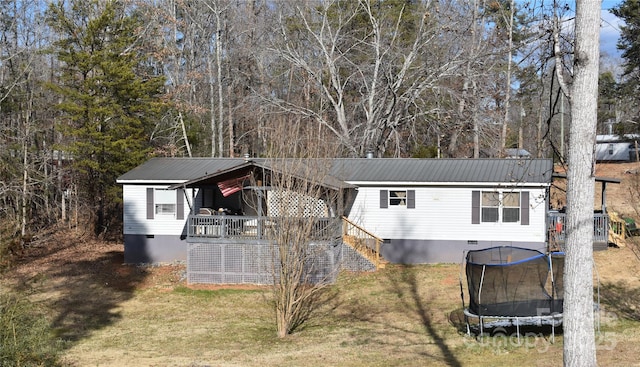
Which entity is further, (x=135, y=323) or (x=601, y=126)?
(x=601, y=126)

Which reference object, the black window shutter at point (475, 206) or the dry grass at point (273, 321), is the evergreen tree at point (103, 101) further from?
the black window shutter at point (475, 206)

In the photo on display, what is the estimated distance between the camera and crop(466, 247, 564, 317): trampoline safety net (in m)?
12.3

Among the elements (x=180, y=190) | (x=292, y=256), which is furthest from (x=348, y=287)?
(x=180, y=190)

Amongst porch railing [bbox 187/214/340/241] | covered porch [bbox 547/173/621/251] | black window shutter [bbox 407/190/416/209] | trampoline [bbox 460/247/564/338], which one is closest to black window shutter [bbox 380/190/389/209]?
black window shutter [bbox 407/190/416/209]

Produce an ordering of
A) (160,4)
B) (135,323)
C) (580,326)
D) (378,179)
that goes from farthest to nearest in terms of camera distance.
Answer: (160,4) < (378,179) < (135,323) < (580,326)

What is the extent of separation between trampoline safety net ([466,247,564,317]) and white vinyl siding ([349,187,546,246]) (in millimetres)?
10014

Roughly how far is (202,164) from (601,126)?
5261 centimetres

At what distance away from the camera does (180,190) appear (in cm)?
2422

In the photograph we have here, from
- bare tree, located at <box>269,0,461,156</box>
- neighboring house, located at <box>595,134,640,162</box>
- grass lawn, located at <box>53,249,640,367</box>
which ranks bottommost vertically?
grass lawn, located at <box>53,249,640,367</box>

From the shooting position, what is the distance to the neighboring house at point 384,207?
2139 cm

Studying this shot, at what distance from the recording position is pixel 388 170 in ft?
78.6

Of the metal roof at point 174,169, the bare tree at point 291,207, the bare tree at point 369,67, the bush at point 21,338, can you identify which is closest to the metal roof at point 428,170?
the bare tree at point 369,67

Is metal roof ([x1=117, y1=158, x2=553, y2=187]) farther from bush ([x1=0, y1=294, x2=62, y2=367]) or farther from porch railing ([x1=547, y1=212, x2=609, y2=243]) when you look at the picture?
bush ([x1=0, y1=294, x2=62, y2=367])

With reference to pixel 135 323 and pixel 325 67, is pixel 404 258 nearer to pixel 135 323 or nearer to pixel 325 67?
pixel 135 323
